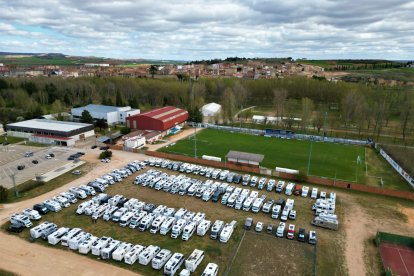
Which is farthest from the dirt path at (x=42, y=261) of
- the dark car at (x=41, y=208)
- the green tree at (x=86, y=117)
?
the green tree at (x=86, y=117)

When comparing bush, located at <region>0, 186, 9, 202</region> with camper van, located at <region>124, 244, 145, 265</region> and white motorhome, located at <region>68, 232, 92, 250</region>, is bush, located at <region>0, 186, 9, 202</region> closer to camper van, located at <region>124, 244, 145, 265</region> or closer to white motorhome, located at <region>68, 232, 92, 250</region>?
white motorhome, located at <region>68, 232, 92, 250</region>

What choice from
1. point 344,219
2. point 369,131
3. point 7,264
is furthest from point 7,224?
point 369,131

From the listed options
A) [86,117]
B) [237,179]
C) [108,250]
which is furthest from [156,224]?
[86,117]

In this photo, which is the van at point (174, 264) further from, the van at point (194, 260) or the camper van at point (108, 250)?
the camper van at point (108, 250)

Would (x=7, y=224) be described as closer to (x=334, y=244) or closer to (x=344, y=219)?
(x=334, y=244)

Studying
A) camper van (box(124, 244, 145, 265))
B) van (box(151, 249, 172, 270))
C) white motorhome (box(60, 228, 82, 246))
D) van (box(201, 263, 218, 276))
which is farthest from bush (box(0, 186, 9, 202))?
van (box(201, 263, 218, 276))
